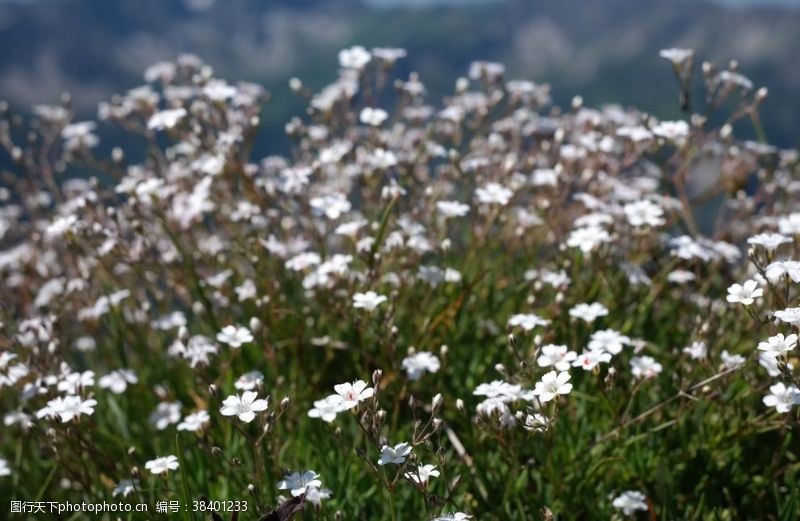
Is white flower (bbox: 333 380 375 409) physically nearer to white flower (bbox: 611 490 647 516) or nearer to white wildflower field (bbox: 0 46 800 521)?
white wildflower field (bbox: 0 46 800 521)

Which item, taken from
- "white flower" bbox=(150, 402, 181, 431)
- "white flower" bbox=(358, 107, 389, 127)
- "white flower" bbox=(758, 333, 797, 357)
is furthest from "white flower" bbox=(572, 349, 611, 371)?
"white flower" bbox=(358, 107, 389, 127)

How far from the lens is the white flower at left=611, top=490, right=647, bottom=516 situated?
4.19 m

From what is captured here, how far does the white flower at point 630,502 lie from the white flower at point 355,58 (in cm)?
419

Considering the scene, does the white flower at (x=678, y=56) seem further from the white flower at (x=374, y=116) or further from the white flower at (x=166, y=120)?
the white flower at (x=166, y=120)

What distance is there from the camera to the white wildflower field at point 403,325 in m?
4.22

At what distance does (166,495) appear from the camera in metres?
4.42

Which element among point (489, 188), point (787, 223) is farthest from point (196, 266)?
point (787, 223)

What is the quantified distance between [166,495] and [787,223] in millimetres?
4263

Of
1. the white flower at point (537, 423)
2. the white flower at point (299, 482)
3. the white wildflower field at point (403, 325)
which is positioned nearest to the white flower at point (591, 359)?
the white wildflower field at point (403, 325)

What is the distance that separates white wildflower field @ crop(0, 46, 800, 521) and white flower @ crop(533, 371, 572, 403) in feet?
0.04

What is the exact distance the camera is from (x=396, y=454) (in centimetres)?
343

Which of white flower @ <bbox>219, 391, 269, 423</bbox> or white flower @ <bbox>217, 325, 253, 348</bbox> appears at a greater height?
white flower @ <bbox>217, 325, 253, 348</bbox>

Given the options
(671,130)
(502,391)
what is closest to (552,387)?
(502,391)

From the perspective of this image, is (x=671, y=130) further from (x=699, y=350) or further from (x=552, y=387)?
(x=552, y=387)
